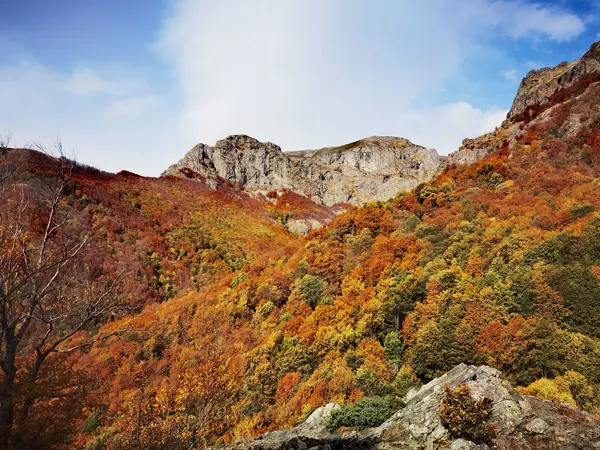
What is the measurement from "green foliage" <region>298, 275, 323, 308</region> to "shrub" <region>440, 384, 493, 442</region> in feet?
61.6

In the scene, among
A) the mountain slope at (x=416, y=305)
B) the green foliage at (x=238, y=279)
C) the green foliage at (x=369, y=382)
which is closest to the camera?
the mountain slope at (x=416, y=305)

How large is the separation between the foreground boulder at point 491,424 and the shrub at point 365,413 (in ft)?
2.36

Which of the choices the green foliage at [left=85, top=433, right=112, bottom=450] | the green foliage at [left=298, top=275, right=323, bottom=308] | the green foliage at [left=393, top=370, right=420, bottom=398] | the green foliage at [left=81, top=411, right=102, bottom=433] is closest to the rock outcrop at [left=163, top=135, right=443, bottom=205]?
the green foliage at [left=298, top=275, right=323, bottom=308]

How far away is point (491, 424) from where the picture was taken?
13102 millimetres

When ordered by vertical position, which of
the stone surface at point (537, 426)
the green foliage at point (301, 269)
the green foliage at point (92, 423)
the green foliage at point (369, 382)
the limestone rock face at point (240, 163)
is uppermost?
the limestone rock face at point (240, 163)

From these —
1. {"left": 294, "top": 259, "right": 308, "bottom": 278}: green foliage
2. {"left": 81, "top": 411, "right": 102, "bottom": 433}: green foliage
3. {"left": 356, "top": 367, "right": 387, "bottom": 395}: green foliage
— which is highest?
{"left": 294, "top": 259, "right": 308, "bottom": 278}: green foliage

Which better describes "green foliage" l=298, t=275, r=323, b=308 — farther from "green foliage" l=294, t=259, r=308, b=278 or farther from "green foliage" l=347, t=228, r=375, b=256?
"green foliage" l=347, t=228, r=375, b=256

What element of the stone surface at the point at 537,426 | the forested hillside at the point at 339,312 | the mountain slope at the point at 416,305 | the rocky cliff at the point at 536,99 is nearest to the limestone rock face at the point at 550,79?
the rocky cliff at the point at 536,99

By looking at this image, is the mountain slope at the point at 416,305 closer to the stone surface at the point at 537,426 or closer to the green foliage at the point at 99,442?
the green foliage at the point at 99,442

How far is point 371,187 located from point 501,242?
113m

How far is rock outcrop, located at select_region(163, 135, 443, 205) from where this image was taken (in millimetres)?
118250

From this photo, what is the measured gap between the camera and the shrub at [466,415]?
12695 mm

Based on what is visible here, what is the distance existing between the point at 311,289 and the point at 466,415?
2040 centimetres

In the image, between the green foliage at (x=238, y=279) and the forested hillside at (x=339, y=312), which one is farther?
the green foliage at (x=238, y=279)
